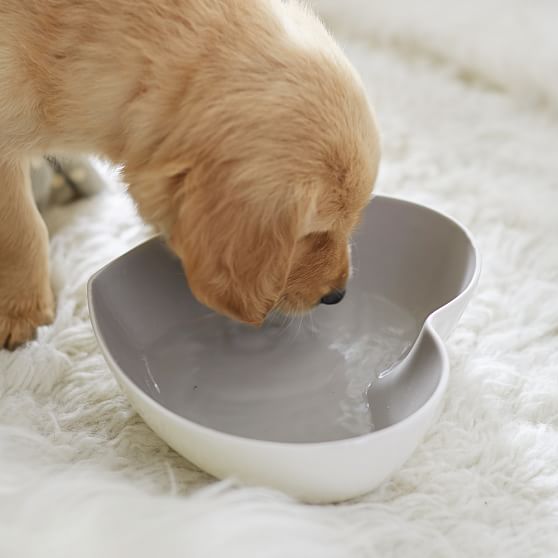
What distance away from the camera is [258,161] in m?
1.16

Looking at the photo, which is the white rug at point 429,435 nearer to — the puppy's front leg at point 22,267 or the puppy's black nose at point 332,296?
the puppy's front leg at point 22,267

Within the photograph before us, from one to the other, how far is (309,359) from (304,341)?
0.05 m

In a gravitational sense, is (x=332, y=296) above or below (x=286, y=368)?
above

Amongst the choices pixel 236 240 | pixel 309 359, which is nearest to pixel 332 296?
pixel 309 359

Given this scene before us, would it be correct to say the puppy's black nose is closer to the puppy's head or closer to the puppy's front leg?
the puppy's head

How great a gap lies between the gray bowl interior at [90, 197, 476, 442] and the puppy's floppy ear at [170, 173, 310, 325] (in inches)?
9.3

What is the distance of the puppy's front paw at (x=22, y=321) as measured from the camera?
1.54 metres

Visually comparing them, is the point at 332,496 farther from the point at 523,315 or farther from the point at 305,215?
the point at 523,315

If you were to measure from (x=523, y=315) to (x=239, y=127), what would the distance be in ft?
2.60

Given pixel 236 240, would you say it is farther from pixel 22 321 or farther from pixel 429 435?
pixel 22 321

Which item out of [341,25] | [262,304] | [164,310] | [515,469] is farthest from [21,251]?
[341,25]

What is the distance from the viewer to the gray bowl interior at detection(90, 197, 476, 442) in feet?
4.41

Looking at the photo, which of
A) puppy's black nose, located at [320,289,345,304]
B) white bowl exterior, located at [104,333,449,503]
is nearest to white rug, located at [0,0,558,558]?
white bowl exterior, located at [104,333,449,503]

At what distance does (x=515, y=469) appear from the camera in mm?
1322
